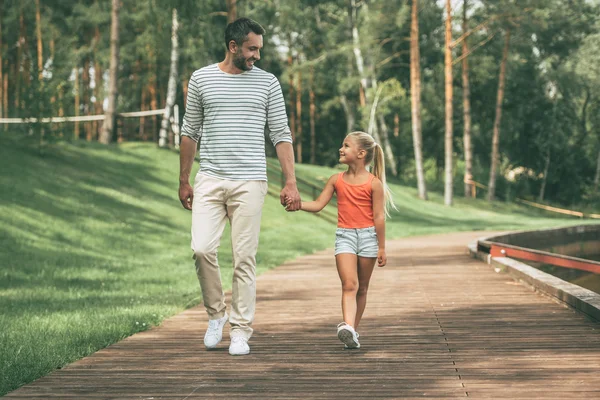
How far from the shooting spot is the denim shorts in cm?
651

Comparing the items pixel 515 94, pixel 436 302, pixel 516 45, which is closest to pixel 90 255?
pixel 436 302

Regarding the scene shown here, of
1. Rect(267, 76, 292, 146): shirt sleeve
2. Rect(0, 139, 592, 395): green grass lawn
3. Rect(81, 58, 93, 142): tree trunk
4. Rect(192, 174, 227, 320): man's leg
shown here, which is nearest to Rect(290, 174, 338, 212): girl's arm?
Rect(267, 76, 292, 146): shirt sleeve

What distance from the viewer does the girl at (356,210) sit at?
21.1ft

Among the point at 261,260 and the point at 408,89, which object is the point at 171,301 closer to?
the point at 261,260

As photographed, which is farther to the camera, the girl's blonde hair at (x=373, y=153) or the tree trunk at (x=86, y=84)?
the tree trunk at (x=86, y=84)

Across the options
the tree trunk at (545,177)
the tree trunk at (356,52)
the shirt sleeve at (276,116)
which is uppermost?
the tree trunk at (356,52)

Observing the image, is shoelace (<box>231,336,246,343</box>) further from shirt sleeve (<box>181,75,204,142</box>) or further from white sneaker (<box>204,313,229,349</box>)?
shirt sleeve (<box>181,75,204,142</box>)

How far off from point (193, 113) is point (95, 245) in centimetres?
1021

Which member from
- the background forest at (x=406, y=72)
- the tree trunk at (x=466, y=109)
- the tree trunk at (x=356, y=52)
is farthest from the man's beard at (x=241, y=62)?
the tree trunk at (x=356, y=52)

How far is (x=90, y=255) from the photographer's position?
49.2 ft

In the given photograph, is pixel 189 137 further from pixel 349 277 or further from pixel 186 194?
pixel 349 277

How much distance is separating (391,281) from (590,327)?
16.8 feet

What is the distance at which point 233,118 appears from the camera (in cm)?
625

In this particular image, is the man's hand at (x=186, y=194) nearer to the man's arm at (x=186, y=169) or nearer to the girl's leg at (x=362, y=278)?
the man's arm at (x=186, y=169)
